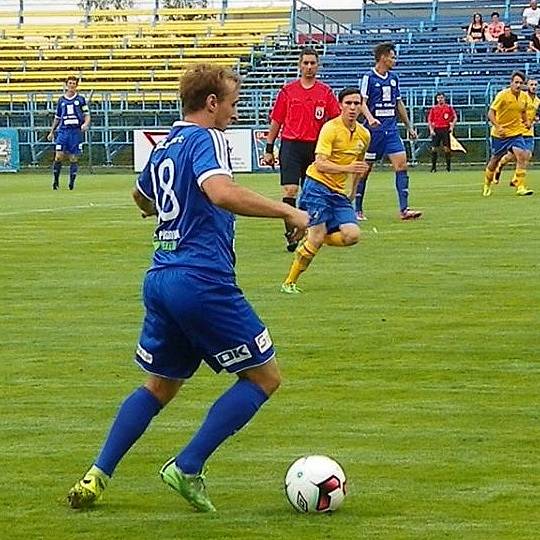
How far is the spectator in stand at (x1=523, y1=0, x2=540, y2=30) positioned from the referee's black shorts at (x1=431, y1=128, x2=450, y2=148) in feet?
26.7

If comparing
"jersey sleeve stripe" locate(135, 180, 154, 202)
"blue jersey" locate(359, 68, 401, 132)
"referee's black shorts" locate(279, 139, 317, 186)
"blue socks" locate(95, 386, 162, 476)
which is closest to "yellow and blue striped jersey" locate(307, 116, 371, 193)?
"referee's black shorts" locate(279, 139, 317, 186)

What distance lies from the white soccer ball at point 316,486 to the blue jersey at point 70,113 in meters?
25.8

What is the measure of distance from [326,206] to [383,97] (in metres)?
7.84

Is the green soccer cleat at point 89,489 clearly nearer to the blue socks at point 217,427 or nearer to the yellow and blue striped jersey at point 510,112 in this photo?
the blue socks at point 217,427

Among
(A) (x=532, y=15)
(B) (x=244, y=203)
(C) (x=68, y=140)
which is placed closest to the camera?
(B) (x=244, y=203)

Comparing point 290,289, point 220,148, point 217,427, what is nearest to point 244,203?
point 220,148

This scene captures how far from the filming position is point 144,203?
20.8ft

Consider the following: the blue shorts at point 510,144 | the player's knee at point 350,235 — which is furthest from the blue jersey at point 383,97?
the player's knee at point 350,235

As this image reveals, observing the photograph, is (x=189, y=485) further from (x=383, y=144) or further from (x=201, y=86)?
(x=383, y=144)

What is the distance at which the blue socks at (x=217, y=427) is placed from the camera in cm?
591

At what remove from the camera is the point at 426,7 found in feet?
156

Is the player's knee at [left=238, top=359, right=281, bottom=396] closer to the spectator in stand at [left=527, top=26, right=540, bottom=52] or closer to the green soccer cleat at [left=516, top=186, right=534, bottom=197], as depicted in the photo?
the green soccer cleat at [left=516, top=186, right=534, bottom=197]

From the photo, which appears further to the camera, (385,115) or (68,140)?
(68,140)

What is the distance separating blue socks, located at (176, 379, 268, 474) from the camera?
5914mm
